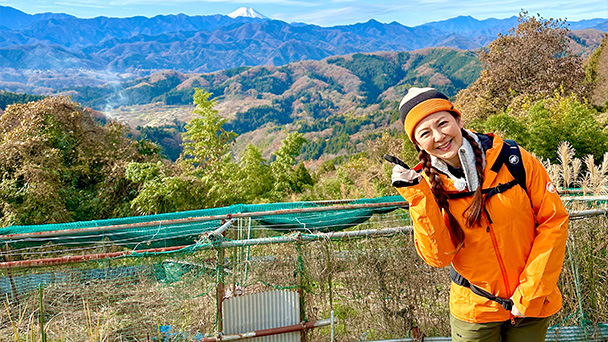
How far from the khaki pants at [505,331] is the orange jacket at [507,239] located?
7 centimetres

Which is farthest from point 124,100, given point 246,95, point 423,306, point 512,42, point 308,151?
point 423,306

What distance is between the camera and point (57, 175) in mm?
8211

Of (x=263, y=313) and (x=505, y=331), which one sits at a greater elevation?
(x=505, y=331)

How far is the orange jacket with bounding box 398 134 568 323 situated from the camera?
1619 millimetres

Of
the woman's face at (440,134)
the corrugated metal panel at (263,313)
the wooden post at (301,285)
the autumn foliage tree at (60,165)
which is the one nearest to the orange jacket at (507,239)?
the woman's face at (440,134)

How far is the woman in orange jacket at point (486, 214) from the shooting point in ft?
5.31

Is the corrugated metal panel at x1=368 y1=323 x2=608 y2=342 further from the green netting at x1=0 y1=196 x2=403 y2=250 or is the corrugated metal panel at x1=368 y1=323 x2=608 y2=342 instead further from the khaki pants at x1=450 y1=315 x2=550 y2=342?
the khaki pants at x1=450 y1=315 x2=550 y2=342

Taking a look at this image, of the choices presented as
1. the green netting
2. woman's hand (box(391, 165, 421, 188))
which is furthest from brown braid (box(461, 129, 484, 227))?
the green netting

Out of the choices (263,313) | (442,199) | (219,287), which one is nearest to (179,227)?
(219,287)

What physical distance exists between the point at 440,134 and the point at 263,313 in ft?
6.21

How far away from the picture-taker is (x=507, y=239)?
65.9 inches

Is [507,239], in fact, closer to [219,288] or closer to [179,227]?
[219,288]

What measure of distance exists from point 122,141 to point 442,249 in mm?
10224

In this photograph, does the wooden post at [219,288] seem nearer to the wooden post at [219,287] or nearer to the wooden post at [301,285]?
the wooden post at [219,287]
